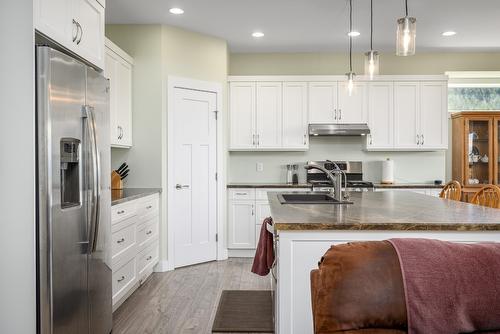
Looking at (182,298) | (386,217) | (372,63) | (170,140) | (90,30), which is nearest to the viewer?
(386,217)

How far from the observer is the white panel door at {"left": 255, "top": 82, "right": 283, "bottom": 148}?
17.7 ft

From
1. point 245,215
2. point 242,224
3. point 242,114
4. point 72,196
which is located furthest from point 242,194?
point 72,196

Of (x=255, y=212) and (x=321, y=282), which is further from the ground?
(x=321, y=282)

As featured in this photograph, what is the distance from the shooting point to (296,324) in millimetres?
2041

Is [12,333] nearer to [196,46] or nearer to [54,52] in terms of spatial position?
[54,52]

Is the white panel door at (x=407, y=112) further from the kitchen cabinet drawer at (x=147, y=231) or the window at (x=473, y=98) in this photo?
the kitchen cabinet drawer at (x=147, y=231)

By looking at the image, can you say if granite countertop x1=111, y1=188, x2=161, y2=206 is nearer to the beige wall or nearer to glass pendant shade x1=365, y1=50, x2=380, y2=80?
glass pendant shade x1=365, y1=50, x2=380, y2=80

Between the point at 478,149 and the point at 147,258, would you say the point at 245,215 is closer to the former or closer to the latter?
the point at 147,258

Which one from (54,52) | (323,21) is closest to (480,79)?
(323,21)

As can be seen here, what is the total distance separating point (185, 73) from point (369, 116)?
8.06 ft

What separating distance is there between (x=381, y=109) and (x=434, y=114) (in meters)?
0.69

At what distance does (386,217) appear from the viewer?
2141mm

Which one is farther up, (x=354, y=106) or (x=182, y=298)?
(x=354, y=106)

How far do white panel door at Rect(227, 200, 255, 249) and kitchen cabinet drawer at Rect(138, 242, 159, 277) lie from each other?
114 cm
